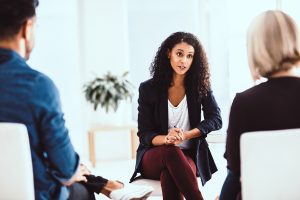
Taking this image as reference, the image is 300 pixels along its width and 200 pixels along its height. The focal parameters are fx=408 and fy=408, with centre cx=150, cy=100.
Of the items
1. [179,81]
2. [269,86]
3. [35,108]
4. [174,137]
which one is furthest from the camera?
[179,81]

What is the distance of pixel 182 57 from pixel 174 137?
1.79ft

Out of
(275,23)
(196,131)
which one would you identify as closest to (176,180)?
(196,131)

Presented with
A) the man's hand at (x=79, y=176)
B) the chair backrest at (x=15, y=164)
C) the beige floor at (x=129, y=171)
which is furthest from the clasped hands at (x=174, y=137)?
the beige floor at (x=129, y=171)

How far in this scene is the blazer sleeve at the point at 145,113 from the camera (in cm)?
259

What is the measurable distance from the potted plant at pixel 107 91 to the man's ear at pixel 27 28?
3432mm

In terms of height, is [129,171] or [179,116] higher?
[179,116]

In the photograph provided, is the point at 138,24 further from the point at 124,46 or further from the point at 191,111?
the point at 191,111

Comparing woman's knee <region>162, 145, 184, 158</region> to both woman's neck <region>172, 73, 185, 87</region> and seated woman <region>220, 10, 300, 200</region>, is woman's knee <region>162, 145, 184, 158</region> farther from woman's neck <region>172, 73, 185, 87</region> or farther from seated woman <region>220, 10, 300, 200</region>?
seated woman <region>220, 10, 300, 200</region>

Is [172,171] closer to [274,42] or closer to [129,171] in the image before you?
[274,42]

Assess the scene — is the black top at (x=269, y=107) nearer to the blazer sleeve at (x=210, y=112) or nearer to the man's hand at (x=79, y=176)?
the man's hand at (x=79, y=176)

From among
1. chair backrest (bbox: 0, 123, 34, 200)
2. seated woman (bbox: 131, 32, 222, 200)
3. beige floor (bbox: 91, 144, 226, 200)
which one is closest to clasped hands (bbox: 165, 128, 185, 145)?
seated woman (bbox: 131, 32, 222, 200)

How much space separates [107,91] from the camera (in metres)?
5.01

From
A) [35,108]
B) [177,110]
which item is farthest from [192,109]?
[35,108]

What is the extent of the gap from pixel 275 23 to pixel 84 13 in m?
4.15
